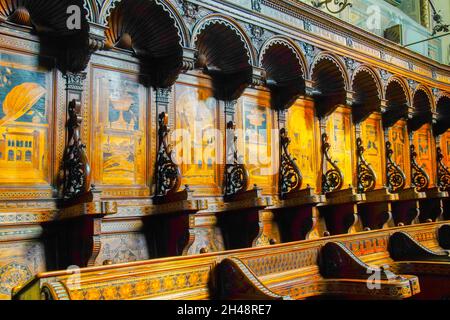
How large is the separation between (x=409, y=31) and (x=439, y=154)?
2.45 m

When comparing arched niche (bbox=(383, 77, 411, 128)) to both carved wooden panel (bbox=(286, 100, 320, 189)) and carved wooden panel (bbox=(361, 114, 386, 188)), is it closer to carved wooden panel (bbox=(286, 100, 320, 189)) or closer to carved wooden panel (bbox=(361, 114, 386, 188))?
carved wooden panel (bbox=(361, 114, 386, 188))

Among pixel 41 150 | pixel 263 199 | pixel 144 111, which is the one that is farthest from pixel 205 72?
pixel 41 150

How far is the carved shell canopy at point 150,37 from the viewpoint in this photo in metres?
4.92

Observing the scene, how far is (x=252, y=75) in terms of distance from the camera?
222 inches

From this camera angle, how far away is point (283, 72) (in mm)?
6520

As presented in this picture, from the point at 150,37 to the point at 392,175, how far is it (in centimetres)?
482

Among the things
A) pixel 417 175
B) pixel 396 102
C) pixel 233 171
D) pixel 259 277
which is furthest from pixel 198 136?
pixel 417 175

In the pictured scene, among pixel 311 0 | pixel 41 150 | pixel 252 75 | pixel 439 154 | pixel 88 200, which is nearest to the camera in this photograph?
pixel 88 200

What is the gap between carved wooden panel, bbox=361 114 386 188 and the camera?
26.5 ft

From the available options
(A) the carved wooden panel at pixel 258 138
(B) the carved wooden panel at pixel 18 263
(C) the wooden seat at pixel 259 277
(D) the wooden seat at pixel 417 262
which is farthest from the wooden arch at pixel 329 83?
(B) the carved wooden panel at pixel 18 263

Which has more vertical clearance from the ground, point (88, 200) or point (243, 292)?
point (88, 200)

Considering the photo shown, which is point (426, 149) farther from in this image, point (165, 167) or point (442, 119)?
point (165, 167)
